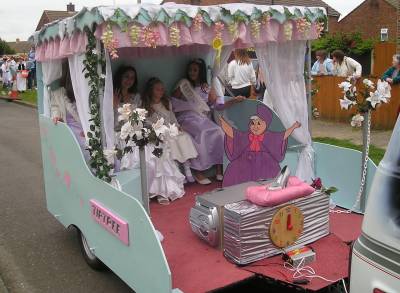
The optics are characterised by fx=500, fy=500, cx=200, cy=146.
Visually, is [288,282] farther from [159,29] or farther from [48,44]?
[48,44]

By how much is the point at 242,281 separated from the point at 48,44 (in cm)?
292

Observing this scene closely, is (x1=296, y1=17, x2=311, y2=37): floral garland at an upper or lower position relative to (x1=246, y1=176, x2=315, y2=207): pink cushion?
upper

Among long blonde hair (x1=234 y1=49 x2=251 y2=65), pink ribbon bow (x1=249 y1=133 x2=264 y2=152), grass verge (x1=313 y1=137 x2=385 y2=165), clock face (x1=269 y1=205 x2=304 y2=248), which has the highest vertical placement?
long blonde hair (x1=234 y1=49 x2=251 y2=65)

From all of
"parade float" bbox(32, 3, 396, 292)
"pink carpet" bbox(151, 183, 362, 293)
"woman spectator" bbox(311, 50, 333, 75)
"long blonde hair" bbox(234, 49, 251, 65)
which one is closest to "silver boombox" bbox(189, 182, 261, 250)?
"parade float" bbox(32, 3, 396, 292)

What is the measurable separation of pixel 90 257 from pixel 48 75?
1.91 metres

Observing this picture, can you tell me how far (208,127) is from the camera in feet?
19.9

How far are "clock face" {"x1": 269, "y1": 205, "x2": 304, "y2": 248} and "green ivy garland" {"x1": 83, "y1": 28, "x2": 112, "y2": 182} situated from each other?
1.42 m

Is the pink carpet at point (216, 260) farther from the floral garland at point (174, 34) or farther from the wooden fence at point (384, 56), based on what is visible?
the wooden fence at point (384, 56)

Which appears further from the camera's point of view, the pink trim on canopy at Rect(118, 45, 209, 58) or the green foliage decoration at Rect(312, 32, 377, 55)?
the green foliage decoration at Rect(312, 32, 377, 55)

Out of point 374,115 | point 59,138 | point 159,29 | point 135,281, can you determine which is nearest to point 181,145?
point 59,138

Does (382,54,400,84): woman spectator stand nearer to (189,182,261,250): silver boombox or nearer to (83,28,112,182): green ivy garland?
(189,182,261,250): silver boombox

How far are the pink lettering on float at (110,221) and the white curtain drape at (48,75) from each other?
1.60m

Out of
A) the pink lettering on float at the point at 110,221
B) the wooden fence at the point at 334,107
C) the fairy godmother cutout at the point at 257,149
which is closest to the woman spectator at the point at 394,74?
the wooden fence at the point at 334,107

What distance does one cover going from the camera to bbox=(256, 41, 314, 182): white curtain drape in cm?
508
